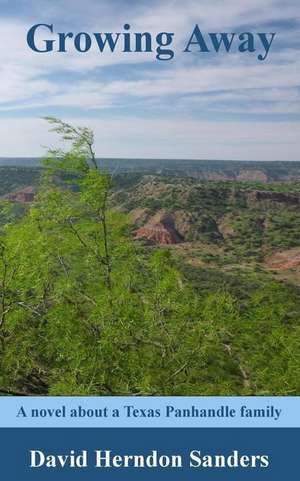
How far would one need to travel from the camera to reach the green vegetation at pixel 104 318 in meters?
14.7

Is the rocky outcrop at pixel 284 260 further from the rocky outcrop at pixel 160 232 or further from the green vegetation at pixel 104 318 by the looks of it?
the green vegetation at pixel 104 318

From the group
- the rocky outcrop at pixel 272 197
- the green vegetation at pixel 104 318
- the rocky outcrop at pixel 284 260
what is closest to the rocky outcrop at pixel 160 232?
the rocky outcrop at pixel 284 260

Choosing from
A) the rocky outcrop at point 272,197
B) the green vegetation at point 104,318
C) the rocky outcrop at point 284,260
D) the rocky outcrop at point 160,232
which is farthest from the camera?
the rocky outcrop at point 272,197

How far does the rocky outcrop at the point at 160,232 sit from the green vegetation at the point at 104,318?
96.9 m

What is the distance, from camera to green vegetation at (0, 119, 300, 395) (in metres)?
14.7

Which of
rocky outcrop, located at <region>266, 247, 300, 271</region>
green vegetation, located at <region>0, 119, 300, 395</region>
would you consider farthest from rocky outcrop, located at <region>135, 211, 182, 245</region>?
green vegetation, located at <region>0, 119, 300, 395</region>

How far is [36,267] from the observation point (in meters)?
15.4

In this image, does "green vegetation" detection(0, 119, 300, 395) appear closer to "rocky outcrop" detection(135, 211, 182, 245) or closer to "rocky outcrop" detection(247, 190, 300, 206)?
"rocky outcrop" detection(135, 211, 182, 245)

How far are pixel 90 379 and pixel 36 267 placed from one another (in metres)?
3.66

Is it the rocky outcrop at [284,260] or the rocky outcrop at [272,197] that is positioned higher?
the rocky outcrop at [272,197]

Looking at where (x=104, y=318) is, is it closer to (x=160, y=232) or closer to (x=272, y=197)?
(x=160, y=232)

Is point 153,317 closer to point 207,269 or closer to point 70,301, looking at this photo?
point 70,301

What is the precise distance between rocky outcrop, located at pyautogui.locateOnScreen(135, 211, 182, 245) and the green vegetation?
96.9 m

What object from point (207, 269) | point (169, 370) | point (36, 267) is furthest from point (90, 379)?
point (207, 269)
